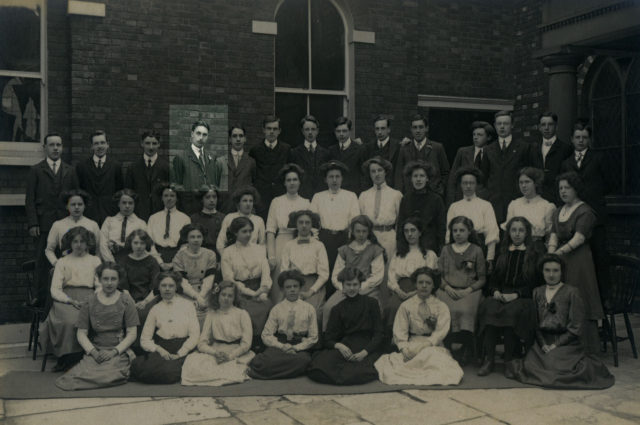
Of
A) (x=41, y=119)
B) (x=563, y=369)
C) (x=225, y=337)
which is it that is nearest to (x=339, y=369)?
(x=225, y=337)

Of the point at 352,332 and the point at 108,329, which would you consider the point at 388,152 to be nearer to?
the point at 352,332

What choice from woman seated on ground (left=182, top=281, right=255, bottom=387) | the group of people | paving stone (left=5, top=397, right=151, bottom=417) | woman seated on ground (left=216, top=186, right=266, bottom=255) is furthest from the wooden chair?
paving stone (left=5, top=397, right=151, bottom=417)

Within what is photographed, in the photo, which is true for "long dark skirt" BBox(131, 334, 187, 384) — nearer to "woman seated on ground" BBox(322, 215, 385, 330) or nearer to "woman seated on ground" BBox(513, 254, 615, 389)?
"woman seated on ground" BBox(322, 215, 385, 330)

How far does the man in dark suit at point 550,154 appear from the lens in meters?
6.88

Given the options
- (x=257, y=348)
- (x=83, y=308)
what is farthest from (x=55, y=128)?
(x=257, y=348)

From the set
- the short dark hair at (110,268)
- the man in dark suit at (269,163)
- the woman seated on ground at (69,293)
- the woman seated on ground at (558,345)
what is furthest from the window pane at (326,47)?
the woman seated on ground at (558,345)

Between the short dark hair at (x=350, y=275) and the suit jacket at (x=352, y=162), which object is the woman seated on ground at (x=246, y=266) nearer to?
the short dark hair at (x=350, y=275)

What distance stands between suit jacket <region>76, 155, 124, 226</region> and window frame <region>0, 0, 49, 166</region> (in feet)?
3.39

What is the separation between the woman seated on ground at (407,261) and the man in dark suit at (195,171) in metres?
2.04

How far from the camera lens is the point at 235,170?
7.23m

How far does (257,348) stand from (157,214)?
5.68 feet

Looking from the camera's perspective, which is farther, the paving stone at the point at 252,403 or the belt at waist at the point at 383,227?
the belt at waist at the point at 383,227

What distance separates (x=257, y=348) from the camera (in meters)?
6.25

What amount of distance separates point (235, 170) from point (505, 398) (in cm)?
362
